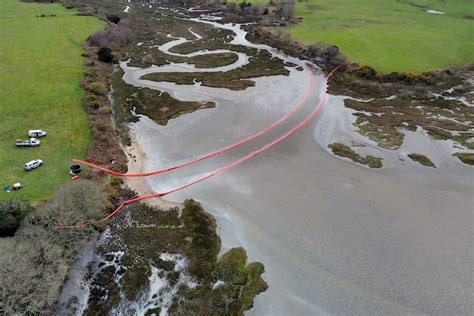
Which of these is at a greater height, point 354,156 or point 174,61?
point 174,61

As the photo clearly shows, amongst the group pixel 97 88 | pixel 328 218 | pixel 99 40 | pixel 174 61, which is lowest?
pixel 328 218

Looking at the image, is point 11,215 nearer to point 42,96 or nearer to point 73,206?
point 73,206

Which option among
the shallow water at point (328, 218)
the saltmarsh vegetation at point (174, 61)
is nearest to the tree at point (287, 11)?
the saltmarsh vegetation at point (174, 61)

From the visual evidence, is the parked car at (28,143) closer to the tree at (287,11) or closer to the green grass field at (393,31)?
the green grass field at (393,31)

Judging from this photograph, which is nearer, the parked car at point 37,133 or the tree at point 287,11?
the parked car at point 37,133

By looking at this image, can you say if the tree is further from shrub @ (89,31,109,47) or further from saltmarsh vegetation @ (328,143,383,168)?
saltmarsh vegetation @ (328,143,383,168)

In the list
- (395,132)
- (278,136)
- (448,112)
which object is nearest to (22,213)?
(278,136)

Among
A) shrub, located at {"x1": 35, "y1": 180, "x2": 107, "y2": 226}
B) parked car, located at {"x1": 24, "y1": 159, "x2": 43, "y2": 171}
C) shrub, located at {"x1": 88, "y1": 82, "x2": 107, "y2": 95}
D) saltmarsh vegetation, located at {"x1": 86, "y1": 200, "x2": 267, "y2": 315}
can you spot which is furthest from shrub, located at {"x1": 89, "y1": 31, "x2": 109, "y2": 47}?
saltmarsh vegetation, located at {"x1": 86, "y1": 200, "x2": 267, "y2": 315}

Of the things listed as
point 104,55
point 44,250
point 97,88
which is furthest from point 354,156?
point 104,55
